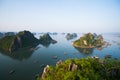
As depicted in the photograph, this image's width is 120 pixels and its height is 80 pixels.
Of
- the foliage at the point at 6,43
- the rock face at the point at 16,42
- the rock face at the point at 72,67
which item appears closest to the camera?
the rock face at the point at 72,67

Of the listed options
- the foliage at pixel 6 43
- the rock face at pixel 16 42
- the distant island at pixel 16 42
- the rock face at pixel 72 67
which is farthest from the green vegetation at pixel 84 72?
the foliage at pixel 6 43

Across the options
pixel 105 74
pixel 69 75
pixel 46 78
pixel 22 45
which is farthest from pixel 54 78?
pixel 22 45

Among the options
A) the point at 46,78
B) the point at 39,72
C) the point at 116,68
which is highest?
Answer: the point at 116,68

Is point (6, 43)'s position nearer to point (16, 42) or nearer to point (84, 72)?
point (16, 42)

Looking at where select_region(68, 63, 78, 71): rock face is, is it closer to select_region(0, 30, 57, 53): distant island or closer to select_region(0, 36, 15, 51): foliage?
select_region(0, 30, 57, 53): distant island

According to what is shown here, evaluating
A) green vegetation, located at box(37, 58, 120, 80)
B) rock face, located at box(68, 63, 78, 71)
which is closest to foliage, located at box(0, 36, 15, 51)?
green vegetation, located at box(37, 58, 120, 80)

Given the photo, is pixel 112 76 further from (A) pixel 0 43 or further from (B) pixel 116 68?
(A) pixel 0 43

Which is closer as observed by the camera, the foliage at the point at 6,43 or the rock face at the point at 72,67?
the rock face at the point at 72,67

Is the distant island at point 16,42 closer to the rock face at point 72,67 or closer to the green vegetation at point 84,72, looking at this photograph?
the green vegetation at point 84,72
